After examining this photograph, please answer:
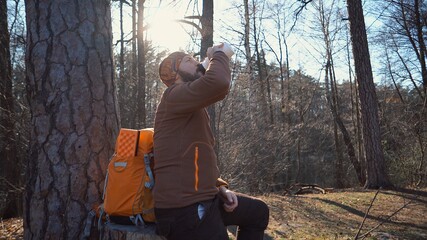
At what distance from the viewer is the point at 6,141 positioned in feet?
31.8

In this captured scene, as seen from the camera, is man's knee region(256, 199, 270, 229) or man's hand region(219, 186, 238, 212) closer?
man's hand region(219, 186, 238, 212)

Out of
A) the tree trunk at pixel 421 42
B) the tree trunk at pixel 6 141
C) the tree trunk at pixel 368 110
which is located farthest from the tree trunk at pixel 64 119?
the tree trunk at pixel 421 42

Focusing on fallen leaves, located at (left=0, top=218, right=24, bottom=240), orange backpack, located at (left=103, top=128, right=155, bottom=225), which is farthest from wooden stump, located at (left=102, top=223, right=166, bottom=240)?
fallen leaves, located at (left=0, top=218, right=24, bottom=240)

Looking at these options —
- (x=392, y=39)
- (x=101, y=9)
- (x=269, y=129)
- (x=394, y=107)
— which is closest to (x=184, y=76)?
A: (x=101, y=9)

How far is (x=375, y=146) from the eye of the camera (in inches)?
386

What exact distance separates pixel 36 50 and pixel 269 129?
46.4ft

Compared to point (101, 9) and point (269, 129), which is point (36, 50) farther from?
point (269, 129)

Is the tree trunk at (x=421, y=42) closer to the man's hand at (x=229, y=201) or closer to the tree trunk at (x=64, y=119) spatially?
the man's hand at (x=229, y=201)

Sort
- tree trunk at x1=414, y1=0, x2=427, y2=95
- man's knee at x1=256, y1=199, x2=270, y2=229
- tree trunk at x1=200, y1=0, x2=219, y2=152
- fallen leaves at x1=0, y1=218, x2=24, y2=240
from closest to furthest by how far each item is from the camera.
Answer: man's knee at x1=256, y1=199, x2=270, y2=229
fallen leaves at x1=0, y1=218, x2=24, y2=240
tree trunk at x1=200, y1=0, x2=219, y2=152
tree trunk at x1=414, y1=0, x2=427, y2=95

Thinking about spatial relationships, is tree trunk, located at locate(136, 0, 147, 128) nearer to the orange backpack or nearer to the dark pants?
the orange backpack

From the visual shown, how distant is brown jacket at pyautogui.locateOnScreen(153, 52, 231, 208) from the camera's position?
2.16 meters

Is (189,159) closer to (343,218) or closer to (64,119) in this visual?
(64,119)

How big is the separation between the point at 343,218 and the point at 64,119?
5.88 meters

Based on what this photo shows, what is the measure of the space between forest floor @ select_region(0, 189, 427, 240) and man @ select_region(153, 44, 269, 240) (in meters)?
3.82
